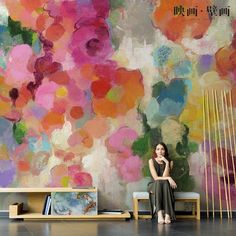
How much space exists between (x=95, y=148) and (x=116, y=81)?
0.88 meters

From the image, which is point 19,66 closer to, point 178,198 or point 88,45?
point 88,45

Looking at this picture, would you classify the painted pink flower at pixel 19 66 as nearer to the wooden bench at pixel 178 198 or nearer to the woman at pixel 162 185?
the woman at pixel 162 185

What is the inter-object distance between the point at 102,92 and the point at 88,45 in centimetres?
62

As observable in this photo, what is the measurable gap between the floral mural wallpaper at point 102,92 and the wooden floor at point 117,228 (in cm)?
68

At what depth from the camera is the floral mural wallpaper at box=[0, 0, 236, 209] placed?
258 inches

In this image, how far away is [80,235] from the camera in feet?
16.2

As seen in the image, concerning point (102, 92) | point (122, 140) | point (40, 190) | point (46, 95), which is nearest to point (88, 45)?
point (102, 92)

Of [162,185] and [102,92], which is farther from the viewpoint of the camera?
[102,92]

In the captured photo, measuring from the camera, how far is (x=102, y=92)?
21.6 feet

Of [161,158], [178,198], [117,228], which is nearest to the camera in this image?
[117,228]

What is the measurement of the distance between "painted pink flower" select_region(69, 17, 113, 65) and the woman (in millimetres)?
1360

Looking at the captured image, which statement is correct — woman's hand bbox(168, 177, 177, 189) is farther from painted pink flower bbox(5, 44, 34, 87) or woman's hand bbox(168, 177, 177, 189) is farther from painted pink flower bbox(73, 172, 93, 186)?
painted pink flower bbox(5, 44, 34, 87)

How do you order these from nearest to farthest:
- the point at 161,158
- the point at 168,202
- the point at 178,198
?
the point at 168,202 < the point at 178,198 < the point at 161,158

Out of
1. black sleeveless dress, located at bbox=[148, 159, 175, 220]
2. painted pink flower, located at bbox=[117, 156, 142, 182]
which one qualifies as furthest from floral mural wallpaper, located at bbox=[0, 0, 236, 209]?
black sleeveless dress, located at bbox=[148, 159, 175, 220]
